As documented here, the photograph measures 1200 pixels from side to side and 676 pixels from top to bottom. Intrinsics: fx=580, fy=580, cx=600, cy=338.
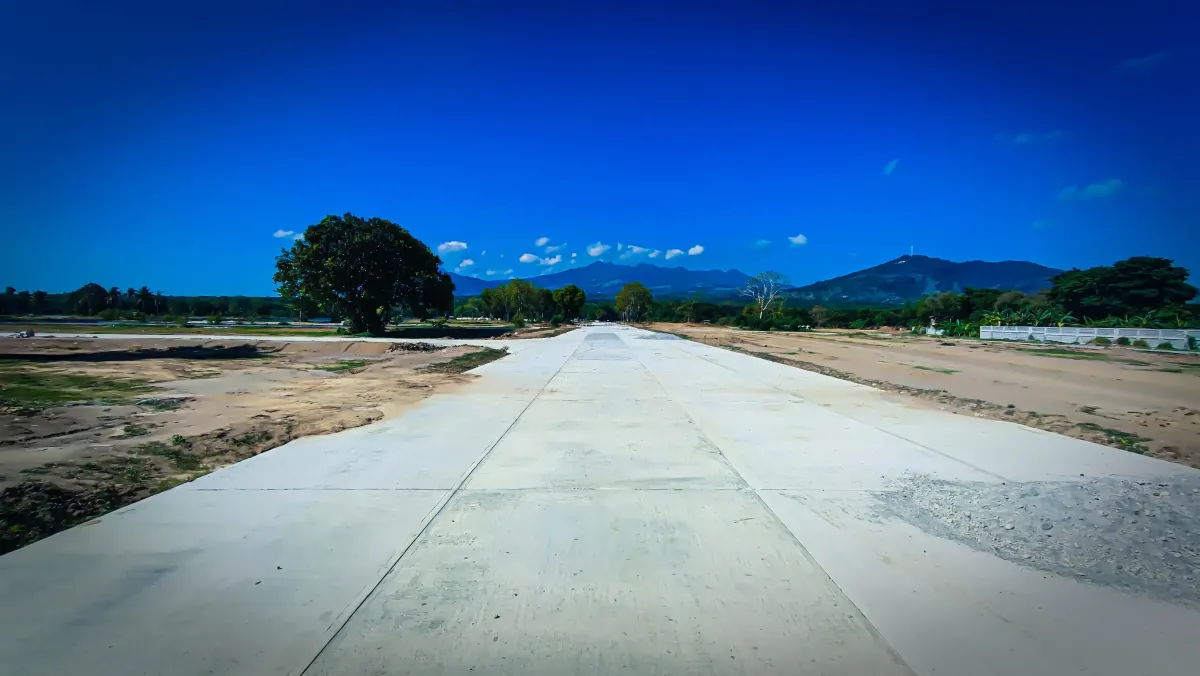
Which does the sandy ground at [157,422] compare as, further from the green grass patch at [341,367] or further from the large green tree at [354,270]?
the large green tree at [354,270]

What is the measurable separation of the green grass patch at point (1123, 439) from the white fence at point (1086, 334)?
118 ft

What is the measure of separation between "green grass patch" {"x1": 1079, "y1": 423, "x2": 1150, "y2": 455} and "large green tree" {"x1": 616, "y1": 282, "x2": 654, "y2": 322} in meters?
117

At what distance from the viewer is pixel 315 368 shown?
20.7m

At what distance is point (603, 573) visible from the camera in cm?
371

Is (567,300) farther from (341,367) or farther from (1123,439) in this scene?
(1123,439)

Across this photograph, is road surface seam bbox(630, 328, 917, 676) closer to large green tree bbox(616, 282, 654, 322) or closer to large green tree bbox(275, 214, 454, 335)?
large green tree bbox(275, 214, 454, 335)

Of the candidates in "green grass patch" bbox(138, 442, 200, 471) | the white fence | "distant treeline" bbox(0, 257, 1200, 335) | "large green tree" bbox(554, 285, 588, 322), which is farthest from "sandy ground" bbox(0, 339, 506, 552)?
"large green tree" bbox(554, 285, 588, 322)

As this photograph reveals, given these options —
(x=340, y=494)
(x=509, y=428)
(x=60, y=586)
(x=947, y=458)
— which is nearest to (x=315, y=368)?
(x=509, y=428)

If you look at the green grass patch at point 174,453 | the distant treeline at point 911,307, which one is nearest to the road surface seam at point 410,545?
the green grass patch at point 174,453

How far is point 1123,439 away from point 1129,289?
2573 inches

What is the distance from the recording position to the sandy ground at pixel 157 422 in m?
5.30

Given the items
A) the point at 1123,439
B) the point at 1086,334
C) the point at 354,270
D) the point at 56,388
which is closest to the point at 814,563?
the point at 1123,439

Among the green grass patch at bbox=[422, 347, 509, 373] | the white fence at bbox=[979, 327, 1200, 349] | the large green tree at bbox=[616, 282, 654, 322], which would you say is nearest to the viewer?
the green grass patch at bbox=[422, 347, 509, 373]

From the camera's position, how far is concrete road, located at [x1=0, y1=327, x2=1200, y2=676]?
284cm
